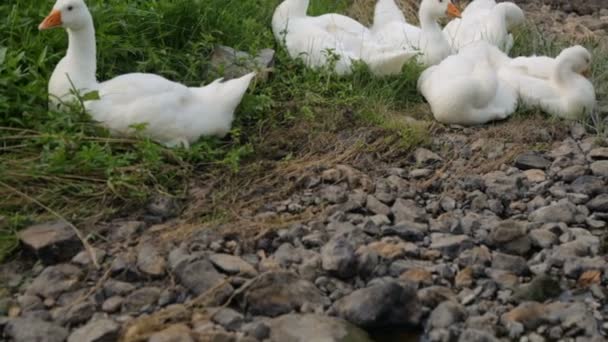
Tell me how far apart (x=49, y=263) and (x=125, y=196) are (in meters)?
0.59

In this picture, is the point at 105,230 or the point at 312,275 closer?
the point at 312,275

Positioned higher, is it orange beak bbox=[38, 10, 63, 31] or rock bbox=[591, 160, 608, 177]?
orange beak bbox=[38, 10, 63, 31]

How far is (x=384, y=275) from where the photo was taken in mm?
4008

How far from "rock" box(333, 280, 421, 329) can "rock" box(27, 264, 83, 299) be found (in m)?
1.13

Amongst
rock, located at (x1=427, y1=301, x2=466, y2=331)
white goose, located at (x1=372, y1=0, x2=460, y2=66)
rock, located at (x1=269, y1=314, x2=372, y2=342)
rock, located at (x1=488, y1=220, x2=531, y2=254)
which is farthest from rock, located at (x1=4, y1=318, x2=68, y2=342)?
white goose, located at (x1=372, y1=0, x2=460, y2=66)

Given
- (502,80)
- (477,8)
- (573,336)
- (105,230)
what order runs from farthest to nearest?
(477,8) → (502,80) → (105,230) → (573,336)

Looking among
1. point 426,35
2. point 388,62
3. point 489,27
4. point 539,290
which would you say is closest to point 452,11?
point 426,35

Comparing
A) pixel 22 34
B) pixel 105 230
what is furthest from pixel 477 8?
pixel 105 230

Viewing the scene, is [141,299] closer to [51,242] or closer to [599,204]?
[51,242]

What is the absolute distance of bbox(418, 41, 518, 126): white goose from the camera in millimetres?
5617

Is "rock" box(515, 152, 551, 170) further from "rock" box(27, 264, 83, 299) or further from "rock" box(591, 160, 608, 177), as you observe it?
"rock" box(27, 264, 83, 299)

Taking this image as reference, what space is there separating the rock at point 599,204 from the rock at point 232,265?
1900mm

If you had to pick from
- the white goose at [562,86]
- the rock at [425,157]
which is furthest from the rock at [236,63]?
the white goose at [562,86]

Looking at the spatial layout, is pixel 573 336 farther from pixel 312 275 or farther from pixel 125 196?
pixel 125 196
